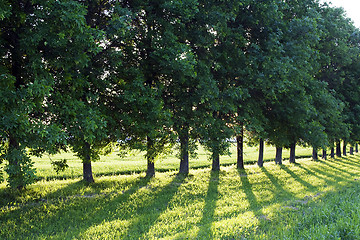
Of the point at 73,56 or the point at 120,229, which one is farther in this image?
the point at 73,56

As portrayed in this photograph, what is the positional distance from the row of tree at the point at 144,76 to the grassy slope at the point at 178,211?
1712 mm

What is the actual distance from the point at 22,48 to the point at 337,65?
26.6 metres

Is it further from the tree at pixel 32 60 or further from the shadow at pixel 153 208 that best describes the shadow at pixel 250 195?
the tree at pixel 32 60

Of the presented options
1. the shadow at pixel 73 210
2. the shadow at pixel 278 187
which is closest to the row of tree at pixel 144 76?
the shadow at pixel 73 210

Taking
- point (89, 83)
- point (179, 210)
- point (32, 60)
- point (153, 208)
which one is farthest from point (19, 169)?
point (179, 210)

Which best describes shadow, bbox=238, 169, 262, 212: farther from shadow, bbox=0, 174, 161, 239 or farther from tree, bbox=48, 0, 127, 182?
tree, bbox=48, 0, 127, 182

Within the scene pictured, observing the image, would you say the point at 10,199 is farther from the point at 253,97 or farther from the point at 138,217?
the point at 253,97

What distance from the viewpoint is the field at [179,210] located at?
7312mm

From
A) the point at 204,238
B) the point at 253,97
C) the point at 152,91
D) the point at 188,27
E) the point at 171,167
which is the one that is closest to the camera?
the point at 204,238

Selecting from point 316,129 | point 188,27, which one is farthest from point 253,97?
point 188,27

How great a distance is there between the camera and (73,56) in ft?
29.6

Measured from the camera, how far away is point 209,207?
11.1m

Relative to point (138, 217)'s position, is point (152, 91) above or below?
above

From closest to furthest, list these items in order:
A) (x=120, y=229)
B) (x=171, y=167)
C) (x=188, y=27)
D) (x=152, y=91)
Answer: (x=120, y=229) < (x=152, y=91) < (x=188, y=27) < (x=171, y=167)
